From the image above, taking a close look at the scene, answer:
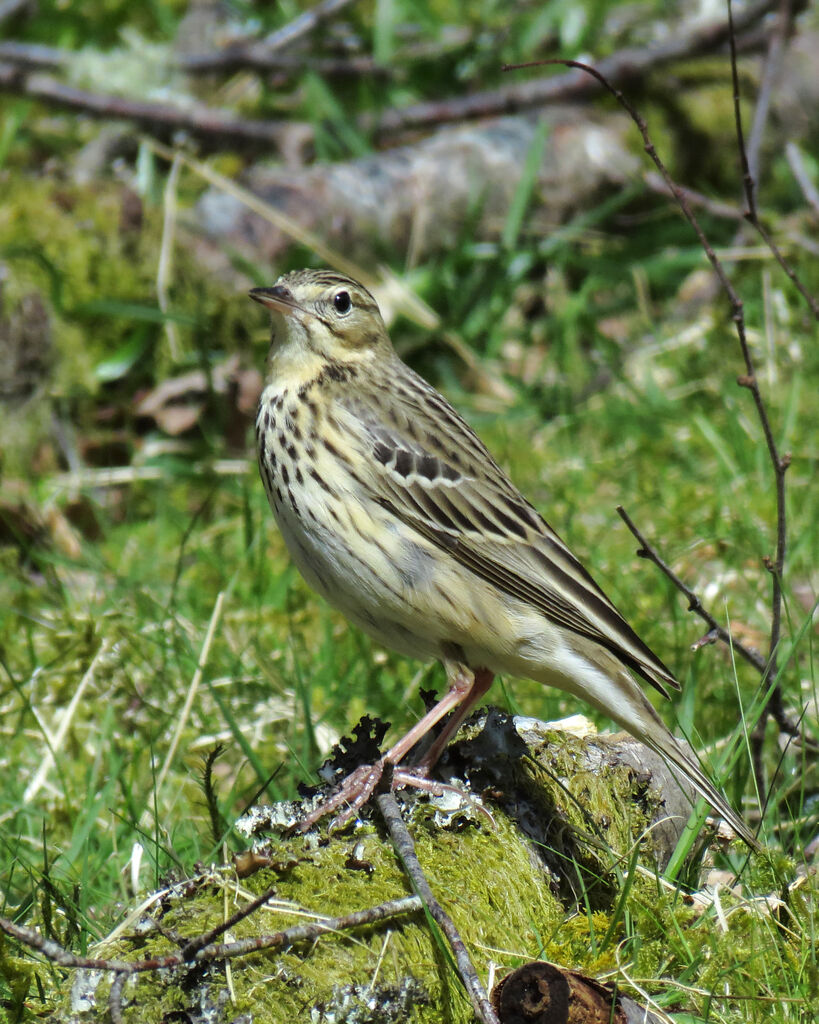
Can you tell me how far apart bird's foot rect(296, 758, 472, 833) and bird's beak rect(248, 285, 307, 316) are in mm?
1900

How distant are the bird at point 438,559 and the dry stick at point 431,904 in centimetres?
40

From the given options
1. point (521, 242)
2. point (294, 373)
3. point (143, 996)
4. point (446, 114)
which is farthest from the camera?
point (446, 114)

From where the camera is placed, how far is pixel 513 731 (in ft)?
12.2

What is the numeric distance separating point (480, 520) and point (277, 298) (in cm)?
115

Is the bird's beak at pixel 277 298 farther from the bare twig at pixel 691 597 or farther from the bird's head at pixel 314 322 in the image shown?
the bare twig at pixel 691 597

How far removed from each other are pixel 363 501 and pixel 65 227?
4.43 m

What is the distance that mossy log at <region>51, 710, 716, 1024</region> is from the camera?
9.37ft

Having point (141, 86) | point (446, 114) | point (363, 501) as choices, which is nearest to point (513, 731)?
point (363, 501)

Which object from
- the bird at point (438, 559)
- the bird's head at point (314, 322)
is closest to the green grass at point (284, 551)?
the bird at point (438, 559)

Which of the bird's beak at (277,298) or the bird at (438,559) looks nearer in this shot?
the bird at (438,559)

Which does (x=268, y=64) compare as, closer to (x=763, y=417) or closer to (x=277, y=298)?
(x=277, y=298)

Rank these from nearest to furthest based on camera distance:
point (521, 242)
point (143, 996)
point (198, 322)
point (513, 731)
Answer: point (143, 996) → point (513, 731) → point (198, 322) → point (521, 242)

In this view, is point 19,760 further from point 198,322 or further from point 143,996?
point 198,322

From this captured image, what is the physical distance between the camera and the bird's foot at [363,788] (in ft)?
11.3
